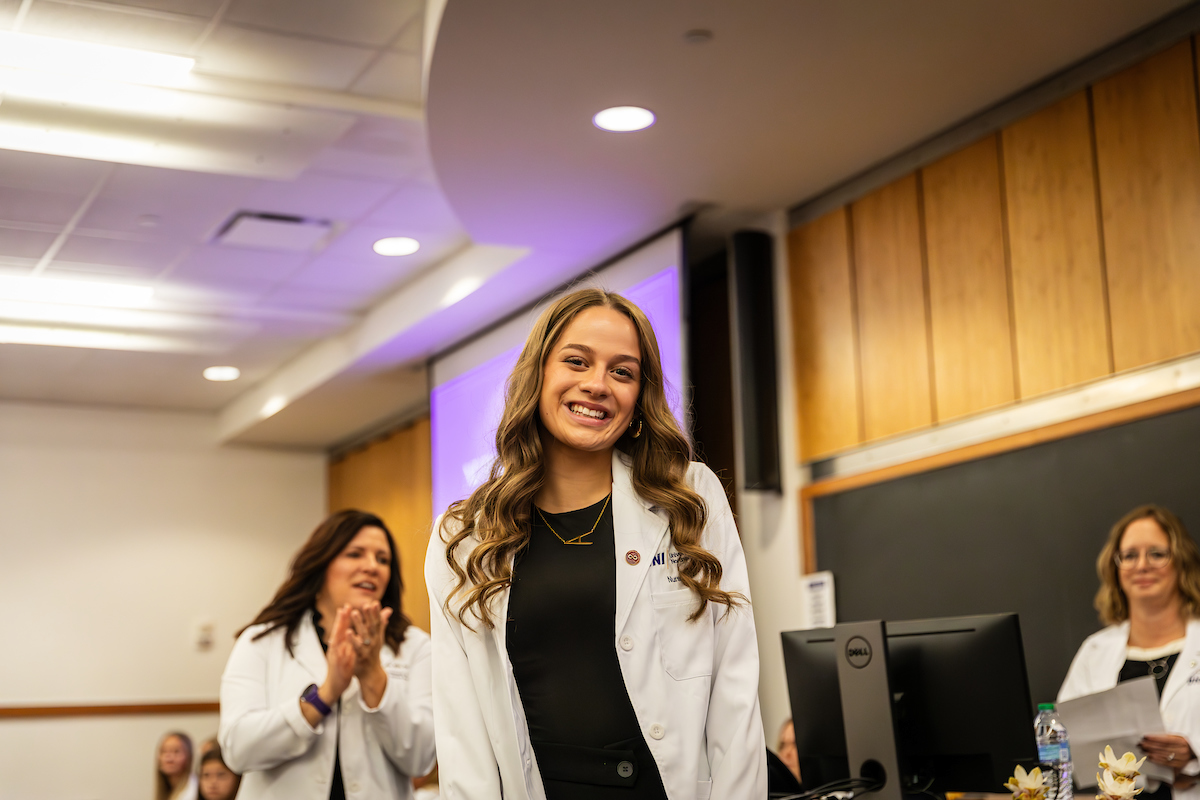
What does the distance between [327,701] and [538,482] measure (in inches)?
53.3

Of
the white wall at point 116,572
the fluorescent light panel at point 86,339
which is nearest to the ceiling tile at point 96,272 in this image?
the fluorescent light panel at point 86,339

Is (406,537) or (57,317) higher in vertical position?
(57,317)

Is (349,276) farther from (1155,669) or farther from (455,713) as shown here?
(455,713)

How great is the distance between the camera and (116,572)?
9117 mm

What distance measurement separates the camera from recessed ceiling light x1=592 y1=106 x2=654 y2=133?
4.22 metres

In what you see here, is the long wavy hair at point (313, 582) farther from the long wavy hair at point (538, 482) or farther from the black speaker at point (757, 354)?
the black speaker at point (757, 354)

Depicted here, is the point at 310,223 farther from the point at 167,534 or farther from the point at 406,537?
the point at 167,534

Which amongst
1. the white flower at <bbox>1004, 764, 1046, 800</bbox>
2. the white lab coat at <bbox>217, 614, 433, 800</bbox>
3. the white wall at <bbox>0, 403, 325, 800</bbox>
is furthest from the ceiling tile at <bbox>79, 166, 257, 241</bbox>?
the white flower at <bbox>1004, 764, 1046, 800</bbox>

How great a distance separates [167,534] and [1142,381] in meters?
7.48

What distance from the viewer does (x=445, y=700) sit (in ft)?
6.31

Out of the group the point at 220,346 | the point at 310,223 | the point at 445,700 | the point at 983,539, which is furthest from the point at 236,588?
the point at 445,700

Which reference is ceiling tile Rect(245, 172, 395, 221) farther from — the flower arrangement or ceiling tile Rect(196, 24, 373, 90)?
the flower arrangement

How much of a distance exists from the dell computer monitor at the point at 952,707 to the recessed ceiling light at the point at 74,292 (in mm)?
5631

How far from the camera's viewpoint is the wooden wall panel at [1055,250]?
398 centimetres
